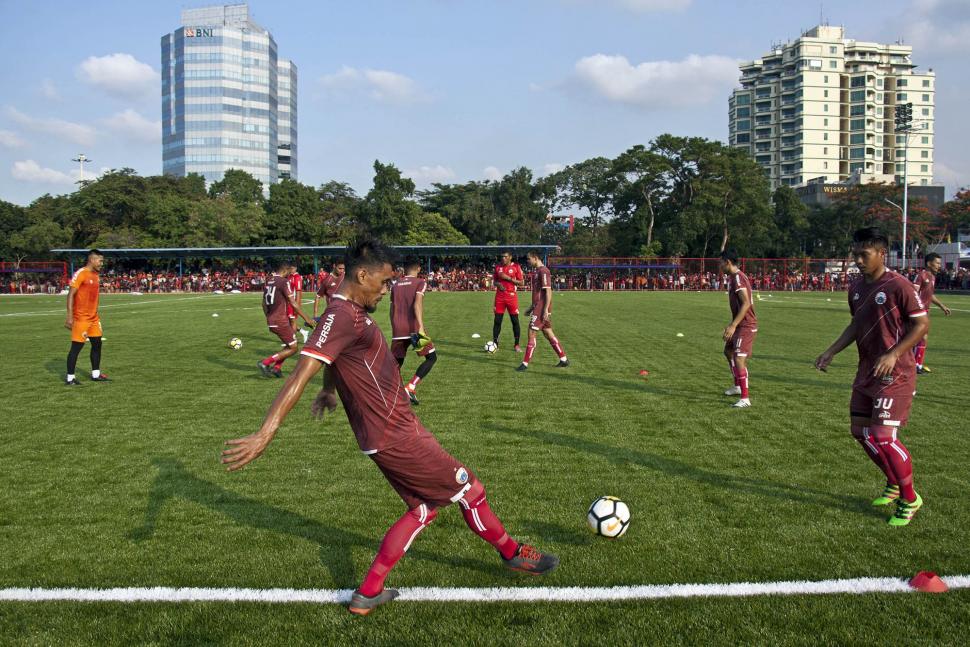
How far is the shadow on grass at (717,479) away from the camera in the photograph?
5359 mm

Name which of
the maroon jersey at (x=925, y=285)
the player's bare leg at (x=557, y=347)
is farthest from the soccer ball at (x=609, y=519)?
the maroon jersey at (x=925, y=285)

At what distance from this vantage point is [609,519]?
4.54m

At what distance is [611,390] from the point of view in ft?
33.7

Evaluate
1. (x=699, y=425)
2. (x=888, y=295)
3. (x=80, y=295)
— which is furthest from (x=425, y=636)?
(x=80, y=295)

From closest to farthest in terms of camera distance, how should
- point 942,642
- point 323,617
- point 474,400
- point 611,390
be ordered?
point 942,642 < point 323,617 < point 474,400 < point 611,390

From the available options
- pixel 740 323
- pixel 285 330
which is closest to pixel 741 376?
pixel 740 323

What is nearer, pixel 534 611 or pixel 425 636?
pixel 425 636

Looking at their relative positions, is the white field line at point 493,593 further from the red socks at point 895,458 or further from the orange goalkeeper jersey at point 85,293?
the orange goalkeeper jersey at point 85,293

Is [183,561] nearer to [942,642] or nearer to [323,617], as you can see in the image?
[323,617]

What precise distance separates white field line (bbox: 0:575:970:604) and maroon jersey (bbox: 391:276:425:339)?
17.9ft

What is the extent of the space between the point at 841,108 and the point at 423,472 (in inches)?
5445

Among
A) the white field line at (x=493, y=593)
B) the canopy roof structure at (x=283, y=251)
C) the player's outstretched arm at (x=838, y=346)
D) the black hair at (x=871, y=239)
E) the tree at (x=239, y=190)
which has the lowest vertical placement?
the white field line at (x=493, y=593)

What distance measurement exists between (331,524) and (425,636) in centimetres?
172

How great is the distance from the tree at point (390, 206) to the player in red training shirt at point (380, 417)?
58.5 meters
